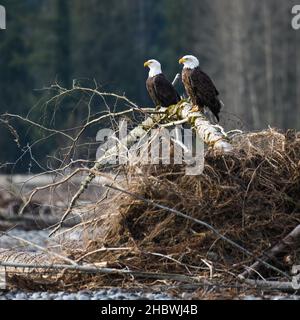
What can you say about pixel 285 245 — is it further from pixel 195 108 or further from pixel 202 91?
pixel 202 91

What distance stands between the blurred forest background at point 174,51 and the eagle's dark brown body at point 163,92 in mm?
24821

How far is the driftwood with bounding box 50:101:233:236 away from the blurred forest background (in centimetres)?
2660

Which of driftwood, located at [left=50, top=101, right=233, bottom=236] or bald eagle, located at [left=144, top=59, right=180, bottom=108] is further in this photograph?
bald eagle, located at [left=144, top=59, right=180, bottom=108]

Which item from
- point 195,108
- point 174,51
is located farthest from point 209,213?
point 174,51

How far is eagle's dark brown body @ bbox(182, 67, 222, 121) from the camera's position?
1199 cm

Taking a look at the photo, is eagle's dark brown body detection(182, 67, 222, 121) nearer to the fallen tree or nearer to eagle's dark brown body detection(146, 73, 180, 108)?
eagle's dark brown body detection(146, 73, 180, 108)

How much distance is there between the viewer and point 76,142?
10.7 m

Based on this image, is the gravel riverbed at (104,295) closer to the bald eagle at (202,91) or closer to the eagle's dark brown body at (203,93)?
the bald eagle at (202,91)

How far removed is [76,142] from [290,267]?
8.34ft

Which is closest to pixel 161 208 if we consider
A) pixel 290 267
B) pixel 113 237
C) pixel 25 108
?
pixel 113 237

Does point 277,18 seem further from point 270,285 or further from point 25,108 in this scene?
point 270,285

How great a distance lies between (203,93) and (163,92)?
82 cm

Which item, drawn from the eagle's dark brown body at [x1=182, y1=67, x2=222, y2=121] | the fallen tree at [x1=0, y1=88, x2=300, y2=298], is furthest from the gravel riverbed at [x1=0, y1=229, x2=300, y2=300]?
the eagle's dark brown body at [x1=182, y1=67, x2=222, y2=121]

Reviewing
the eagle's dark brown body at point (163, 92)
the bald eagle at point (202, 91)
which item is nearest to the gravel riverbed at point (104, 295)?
the bald eagle at point (202, 91)
